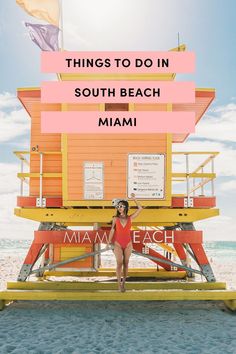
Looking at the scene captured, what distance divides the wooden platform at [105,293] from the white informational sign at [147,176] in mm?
Result: 2174

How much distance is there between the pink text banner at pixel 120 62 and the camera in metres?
10.1

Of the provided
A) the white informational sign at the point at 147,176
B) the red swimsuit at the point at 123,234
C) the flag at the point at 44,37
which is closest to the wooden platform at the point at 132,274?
the white informational sign at the point at 147,176

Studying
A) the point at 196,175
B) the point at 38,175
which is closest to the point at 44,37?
the point at 38,175

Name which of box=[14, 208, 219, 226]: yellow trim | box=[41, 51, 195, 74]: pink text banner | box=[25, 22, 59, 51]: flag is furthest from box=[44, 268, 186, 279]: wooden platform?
box=[25, 22, 59, 51]: flag

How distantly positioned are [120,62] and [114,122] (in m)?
1.56

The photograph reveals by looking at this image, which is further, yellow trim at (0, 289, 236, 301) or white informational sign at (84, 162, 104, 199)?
white informational sign at (84, 162, 104, 199)

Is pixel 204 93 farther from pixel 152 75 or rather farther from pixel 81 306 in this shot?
pixel 81 306

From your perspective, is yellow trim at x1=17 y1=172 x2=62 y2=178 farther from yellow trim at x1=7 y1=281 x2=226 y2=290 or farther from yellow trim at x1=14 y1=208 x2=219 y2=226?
yellow trim at x1=7 y1=281 x2=226 y2=290

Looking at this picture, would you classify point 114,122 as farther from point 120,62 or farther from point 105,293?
point 105,293

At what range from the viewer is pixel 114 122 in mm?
9805

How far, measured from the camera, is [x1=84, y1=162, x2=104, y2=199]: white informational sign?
9742 mm

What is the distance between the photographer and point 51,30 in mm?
11367

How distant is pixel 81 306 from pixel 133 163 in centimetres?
358

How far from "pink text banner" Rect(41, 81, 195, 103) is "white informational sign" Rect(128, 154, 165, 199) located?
4.53ft
